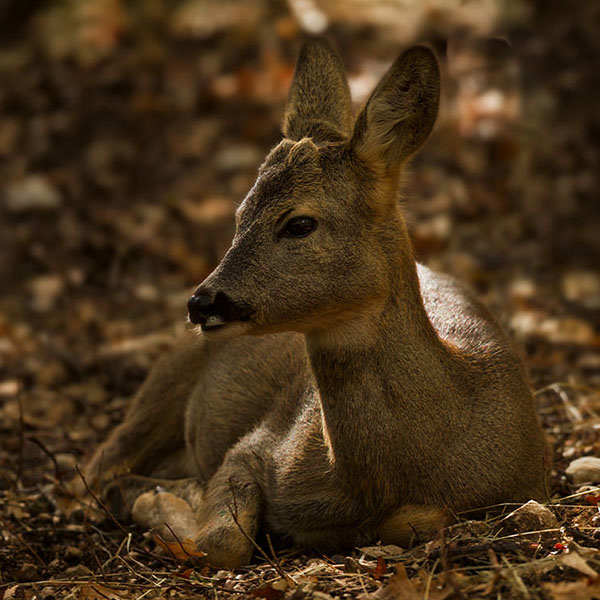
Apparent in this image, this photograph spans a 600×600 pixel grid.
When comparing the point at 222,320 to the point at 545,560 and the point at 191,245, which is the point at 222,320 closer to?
the point at 545,560

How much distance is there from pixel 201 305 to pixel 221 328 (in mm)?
109

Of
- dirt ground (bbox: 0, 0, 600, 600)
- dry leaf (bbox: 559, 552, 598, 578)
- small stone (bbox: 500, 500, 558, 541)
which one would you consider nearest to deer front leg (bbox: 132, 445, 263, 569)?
dirt ground (bbox: 0, 0, 600, 600)

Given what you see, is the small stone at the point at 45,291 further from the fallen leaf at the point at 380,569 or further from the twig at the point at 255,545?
the fallen leaf at the point at 380,569

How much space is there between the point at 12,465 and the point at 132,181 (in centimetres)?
392

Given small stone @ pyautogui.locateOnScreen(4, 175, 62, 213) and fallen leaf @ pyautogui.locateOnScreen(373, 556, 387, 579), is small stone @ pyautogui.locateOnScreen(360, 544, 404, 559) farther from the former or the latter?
small stone @ pyautogui.locateOnScreen(4, 175, 62, 213)

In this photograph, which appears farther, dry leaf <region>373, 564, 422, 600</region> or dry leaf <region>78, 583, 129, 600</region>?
dry leaf <region>78, 583, 129, 600</region>

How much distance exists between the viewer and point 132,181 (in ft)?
29.0

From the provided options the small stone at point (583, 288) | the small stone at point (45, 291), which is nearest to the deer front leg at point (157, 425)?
the small stone at point (45, 291)

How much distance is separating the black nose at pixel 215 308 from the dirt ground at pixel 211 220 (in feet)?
2.99

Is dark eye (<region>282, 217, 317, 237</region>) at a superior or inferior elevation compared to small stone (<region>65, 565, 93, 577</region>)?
superior

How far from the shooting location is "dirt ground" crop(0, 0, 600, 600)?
3.97 metres

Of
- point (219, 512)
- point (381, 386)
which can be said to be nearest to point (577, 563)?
point (381, 386)

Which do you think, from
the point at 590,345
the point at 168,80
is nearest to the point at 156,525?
the point at 590,345

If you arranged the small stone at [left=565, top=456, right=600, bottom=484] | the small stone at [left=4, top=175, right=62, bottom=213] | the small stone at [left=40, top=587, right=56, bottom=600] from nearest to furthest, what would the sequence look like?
the small stone at [left=40, top=587, right=56, bottom=600], the small stone at [left=565, top=456, right=600, bottom=484], the small stone at [left=4, top=175, right=62, bottom=213]
